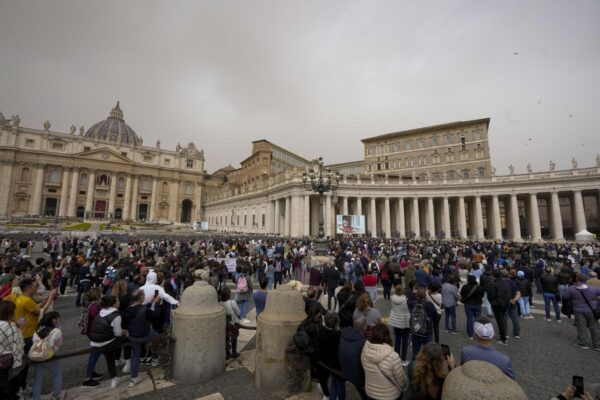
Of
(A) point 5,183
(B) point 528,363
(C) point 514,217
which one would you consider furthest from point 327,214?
(A) point 5,183

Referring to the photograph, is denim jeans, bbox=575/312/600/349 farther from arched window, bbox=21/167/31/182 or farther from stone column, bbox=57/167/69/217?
arched window, bbox=21/167/31/182

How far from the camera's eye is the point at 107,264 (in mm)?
9984

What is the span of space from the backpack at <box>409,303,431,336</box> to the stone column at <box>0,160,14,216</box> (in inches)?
3084

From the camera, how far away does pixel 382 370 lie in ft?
9.80

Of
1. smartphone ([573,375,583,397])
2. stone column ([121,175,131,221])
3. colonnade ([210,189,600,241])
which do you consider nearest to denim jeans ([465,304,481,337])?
smartphone ([573,375,583,397])

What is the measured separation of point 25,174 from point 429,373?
8194cm

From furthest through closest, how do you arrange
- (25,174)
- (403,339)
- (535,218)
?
(25,174), (535,218), (403,339)

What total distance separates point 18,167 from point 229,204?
4417 centimetres

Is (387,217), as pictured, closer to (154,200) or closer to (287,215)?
(287,215)

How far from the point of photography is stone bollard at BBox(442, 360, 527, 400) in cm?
191

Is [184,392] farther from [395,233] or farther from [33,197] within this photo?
[33,197]

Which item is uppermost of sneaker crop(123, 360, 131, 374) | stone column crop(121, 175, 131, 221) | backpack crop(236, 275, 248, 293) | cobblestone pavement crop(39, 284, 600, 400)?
→ stone column crop(121, 175, 131, 221)

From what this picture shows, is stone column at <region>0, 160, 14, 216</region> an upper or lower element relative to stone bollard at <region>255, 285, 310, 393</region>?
upper

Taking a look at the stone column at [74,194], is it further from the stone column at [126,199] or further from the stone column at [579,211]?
the stone column at [579,211]
